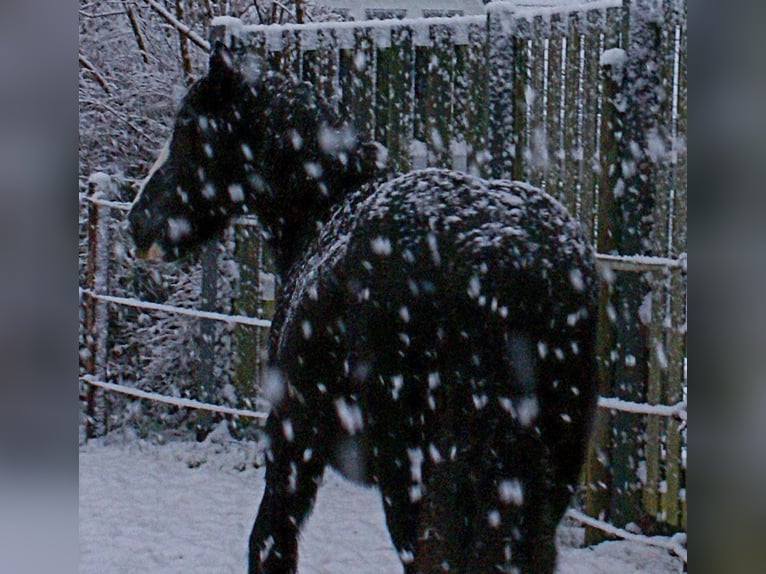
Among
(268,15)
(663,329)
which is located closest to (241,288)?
(268,15)

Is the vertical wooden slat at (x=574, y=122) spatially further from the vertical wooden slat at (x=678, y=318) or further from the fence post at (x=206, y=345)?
the fence post at (x=206, y=345)

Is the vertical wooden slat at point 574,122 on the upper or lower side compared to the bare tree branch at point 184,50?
lower

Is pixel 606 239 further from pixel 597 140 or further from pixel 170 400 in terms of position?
pixel 170 400

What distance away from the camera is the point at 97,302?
2592 millimetres

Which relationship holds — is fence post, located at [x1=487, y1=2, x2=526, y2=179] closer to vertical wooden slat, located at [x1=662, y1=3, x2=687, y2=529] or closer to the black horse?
the black horse

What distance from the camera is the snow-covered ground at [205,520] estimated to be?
213cm

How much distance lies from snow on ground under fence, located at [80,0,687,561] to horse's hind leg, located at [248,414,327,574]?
2.27ft

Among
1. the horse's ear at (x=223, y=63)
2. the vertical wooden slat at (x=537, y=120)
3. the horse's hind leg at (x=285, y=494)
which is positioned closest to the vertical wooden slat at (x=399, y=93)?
the vertical wooden slat at (x=537, y=120)

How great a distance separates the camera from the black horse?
6.03 ft

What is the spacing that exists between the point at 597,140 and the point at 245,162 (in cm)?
93

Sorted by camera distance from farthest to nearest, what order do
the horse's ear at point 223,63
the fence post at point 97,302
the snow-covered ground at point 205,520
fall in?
the fence post at point 97,302
the horse's ear at point 223,63
the snow-covered ground at point 205,520

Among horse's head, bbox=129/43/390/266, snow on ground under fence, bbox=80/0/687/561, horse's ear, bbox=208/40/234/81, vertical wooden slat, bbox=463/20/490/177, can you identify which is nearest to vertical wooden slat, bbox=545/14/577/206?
snow on ground under fence, bbox=80/0/687/561
